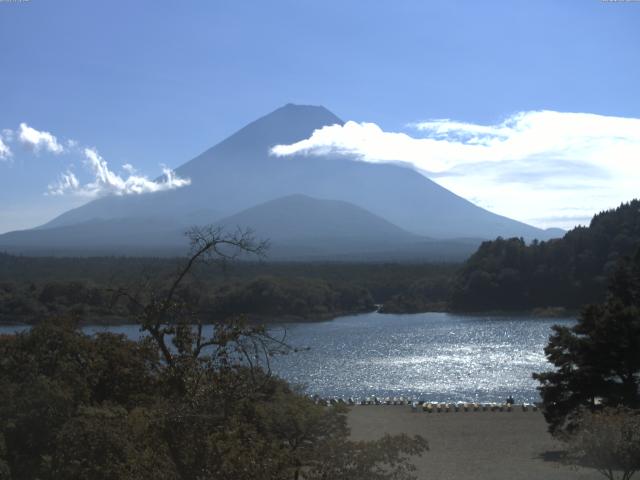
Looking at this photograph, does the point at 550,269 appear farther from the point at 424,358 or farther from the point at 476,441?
the point at 476,441

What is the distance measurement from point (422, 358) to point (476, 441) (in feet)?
41.3

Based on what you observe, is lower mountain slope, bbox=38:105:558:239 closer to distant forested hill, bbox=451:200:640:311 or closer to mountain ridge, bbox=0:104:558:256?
mountain ridge, bbox=0:104:558:256

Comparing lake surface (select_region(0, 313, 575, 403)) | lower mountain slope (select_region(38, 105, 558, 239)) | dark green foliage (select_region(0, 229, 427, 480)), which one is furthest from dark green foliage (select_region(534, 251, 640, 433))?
lower mountain slope (select_region(38, 105, 558, 239))

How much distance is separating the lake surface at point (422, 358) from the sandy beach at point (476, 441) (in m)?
2.58

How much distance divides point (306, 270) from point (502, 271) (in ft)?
63.6

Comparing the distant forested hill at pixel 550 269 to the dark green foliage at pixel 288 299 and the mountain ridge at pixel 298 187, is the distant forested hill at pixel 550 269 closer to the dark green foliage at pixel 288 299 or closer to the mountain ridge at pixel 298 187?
the dark green foliage at pixel 288 299

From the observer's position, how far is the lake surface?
2052cm

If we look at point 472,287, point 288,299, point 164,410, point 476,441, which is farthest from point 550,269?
point 164,410

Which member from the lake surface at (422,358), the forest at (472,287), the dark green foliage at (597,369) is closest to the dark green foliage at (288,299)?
the forest at (472,287)

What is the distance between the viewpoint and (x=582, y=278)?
40.5m

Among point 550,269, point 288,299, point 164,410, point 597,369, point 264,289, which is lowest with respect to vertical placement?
point 288,299

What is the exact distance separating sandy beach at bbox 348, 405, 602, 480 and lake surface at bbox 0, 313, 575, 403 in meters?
2.58

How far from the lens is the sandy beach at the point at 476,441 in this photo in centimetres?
1115

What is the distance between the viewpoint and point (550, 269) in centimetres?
4200
